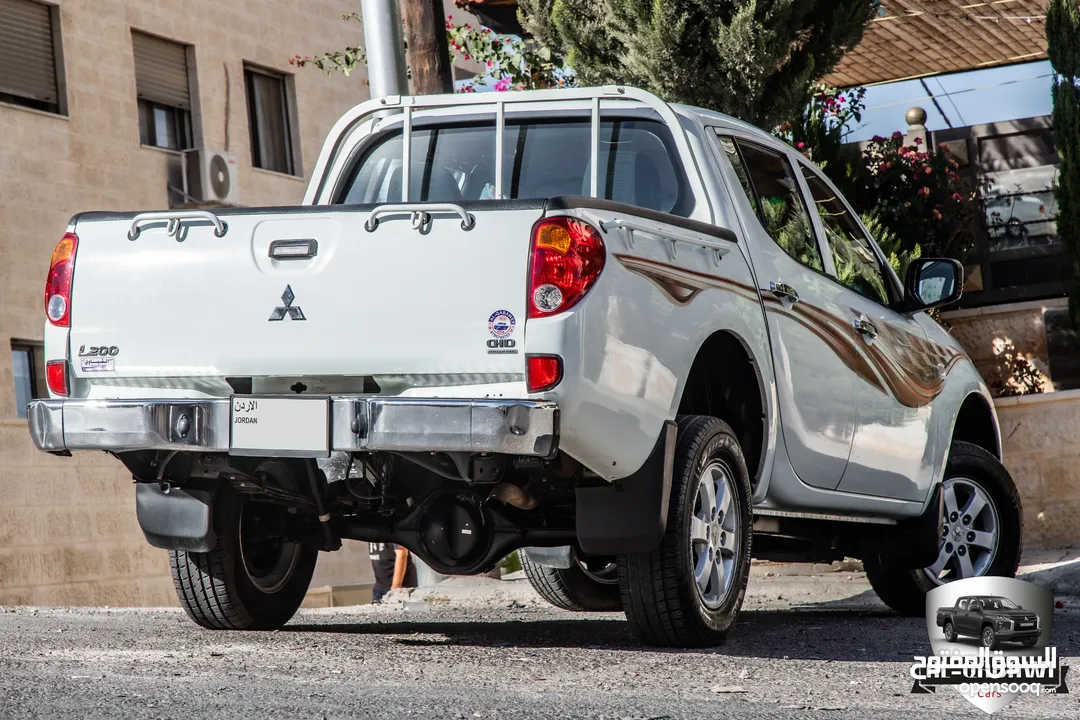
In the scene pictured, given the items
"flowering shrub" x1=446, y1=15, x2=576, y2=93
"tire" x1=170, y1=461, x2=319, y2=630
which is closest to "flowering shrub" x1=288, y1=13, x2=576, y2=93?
"flowering shrub" x1=446, y1=15, x2=576, y2=93

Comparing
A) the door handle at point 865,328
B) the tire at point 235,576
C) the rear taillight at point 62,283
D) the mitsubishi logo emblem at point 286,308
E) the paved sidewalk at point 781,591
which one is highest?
the rear taillight at point 62,283

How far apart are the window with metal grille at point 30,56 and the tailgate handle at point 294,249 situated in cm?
1234

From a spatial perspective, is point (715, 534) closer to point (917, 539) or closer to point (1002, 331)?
point (917, 539)

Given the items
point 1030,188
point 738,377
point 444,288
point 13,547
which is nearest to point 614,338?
point 444,288

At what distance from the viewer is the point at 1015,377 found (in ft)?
40.3

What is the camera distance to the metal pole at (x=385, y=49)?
9.63m

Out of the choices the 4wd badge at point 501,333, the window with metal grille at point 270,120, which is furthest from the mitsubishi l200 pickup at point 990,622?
the window with metal grille at point 270,120

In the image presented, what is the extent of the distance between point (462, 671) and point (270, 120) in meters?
16.3

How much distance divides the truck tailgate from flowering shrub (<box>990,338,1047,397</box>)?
8.22 metres

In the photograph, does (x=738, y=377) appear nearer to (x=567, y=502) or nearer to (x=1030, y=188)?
(x=567, y=502)

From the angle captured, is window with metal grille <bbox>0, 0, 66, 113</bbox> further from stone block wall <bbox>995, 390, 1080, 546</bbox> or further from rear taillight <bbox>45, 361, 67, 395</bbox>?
rear taillight <bbox>45, 361, 67, 395</bbox>

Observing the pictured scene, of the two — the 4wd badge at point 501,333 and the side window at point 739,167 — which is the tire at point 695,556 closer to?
the 4wd badge at point 501,333

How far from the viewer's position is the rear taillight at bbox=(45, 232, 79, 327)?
5238 millimetres

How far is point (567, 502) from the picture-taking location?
547 cm
